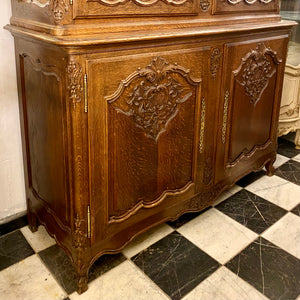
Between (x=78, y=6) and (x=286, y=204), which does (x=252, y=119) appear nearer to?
(x=286, y=204)

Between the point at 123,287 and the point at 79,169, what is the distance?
51cm

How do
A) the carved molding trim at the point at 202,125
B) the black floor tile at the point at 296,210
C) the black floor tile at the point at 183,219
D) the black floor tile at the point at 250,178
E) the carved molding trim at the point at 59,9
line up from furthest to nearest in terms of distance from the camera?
the black floor tile at the point at 250,178 < the black floor tile at the point at 296,210 < the black floor tile at the point at 183,219 < the carved molding trim at the point at 202,125 < the carved molding trim at the point at 59,9

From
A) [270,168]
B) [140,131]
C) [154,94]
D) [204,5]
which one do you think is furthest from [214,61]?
[270,168]

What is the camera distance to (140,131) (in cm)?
136

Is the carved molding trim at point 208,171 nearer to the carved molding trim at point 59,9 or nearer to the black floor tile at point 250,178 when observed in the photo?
the black floor tile at point 250,178

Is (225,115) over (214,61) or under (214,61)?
under

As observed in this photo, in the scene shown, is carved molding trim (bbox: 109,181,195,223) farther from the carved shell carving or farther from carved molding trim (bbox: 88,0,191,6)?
carved molding trim (bbox: 88,0,191,6)

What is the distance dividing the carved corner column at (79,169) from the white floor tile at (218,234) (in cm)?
55

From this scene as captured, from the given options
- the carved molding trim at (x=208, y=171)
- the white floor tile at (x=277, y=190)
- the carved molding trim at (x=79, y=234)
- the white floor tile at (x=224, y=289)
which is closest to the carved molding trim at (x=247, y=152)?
the carved molding trim at (x=208, y=171)

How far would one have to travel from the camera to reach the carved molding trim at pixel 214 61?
58.9 inches

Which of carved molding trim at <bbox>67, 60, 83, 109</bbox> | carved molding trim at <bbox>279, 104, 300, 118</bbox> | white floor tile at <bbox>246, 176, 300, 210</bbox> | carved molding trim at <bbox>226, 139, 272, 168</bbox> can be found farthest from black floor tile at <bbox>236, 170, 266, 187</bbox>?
carved molding trim at <bbox>67, 60, 83, 109</bbox>

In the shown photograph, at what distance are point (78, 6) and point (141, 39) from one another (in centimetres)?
22

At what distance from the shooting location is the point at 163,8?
129cm

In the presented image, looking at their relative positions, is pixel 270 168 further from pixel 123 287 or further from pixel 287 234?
pixel 123 287
